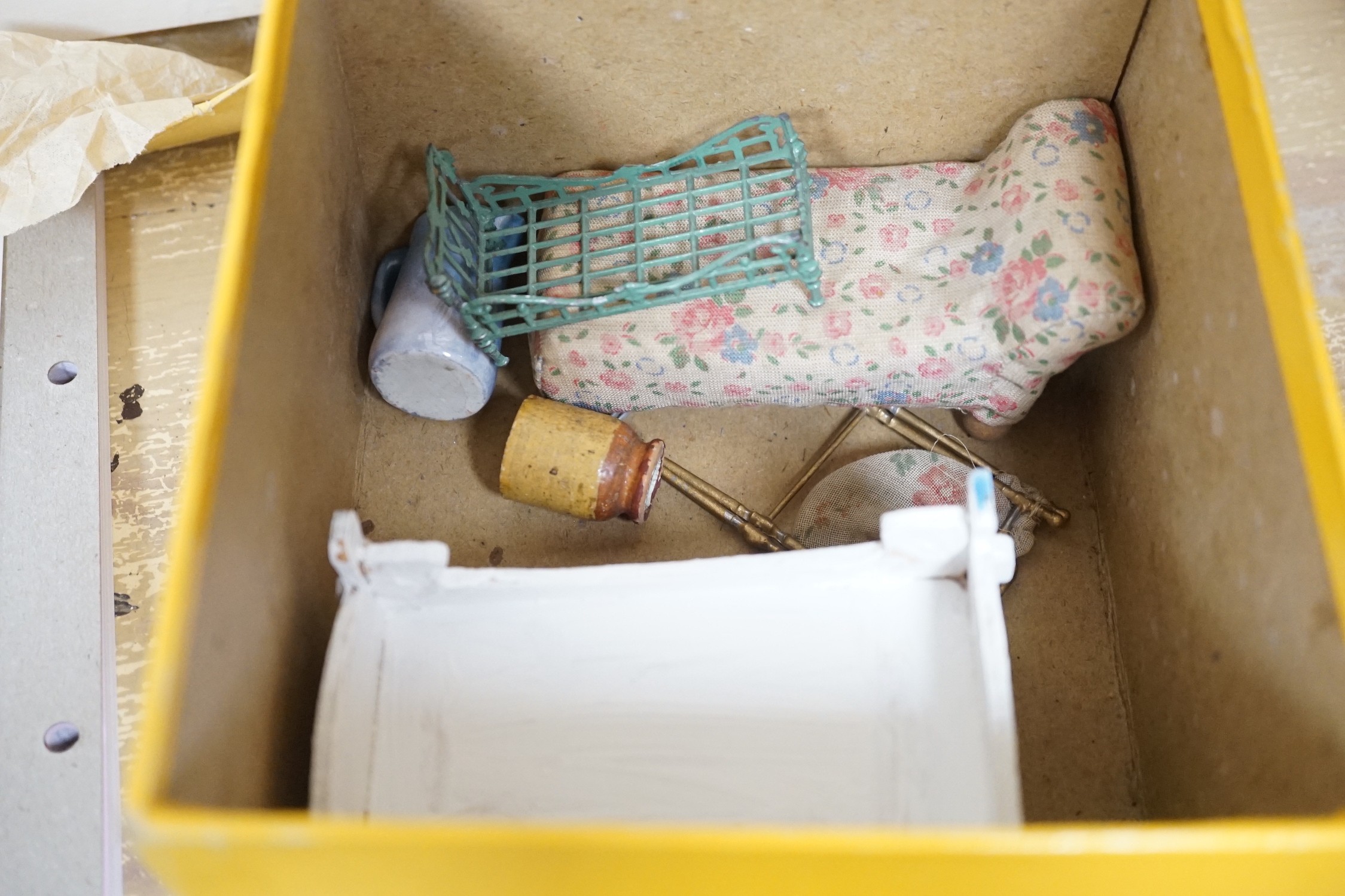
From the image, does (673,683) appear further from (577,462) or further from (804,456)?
(804,456)

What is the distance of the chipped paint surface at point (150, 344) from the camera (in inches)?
37.8

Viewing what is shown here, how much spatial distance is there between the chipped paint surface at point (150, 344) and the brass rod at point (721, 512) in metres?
0.47

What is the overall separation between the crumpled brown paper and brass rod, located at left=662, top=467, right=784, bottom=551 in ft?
1.87

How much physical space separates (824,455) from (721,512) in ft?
0.42

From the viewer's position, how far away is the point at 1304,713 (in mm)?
643

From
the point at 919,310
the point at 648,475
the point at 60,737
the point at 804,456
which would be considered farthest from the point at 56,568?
the point at 919,310

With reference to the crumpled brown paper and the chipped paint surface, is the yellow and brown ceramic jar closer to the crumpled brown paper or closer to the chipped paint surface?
the chipped paint surface

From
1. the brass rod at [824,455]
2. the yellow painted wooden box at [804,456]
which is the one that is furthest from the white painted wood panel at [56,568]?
the brass rod at [824,455]

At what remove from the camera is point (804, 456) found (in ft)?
3.45

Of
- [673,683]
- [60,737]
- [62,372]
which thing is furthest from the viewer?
[62,372]

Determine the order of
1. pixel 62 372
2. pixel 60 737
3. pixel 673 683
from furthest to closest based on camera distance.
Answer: pixel 62 372
pixel 60 737
pixel 673 683

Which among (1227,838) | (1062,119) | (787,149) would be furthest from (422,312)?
(1227,838)

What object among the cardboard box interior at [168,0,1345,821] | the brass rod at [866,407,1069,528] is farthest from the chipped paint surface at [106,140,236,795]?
the brass rod at [866,407,1069,528]

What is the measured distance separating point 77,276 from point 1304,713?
1125 mm
